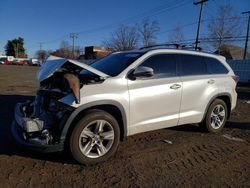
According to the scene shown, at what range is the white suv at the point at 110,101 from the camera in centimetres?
411

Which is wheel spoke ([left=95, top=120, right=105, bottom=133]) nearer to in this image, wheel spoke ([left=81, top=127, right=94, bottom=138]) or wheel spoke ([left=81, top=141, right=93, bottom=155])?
wheel spoke ([left=81, top=127, right=94, bottom=138])

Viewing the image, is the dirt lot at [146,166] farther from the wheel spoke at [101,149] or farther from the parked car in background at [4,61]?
the parked car in background at [4,61]

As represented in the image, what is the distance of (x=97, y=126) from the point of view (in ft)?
14.2

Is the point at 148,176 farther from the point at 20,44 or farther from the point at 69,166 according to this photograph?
the point at 20,44

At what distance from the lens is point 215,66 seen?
6.35 meters

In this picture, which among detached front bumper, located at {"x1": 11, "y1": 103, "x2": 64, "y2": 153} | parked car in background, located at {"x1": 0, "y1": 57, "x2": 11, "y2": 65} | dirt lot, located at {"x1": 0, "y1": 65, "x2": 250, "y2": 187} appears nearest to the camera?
dirt lot, located at {"x1": 0, "y1": 65, "x2": 250, "y2": 187}

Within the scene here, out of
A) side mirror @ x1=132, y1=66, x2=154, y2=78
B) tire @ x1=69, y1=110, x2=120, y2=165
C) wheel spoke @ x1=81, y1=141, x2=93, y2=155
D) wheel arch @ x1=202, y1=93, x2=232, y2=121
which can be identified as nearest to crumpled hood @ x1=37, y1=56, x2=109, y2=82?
side mirror @ x1=132, y1=66, x2=154, y2=78

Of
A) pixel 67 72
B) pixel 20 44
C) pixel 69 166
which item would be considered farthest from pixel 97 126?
pixel 20 44

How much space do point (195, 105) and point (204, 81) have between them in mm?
562

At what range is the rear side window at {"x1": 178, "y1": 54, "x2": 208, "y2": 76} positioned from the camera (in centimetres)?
564

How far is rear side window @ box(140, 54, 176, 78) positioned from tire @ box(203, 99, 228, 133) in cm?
142

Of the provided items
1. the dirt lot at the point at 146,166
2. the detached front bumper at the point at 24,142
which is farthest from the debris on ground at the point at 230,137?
the detached front bumper at the point at 24,142

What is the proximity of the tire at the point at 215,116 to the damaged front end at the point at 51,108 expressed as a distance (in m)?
2.81

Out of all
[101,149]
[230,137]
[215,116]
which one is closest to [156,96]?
[101,149]
